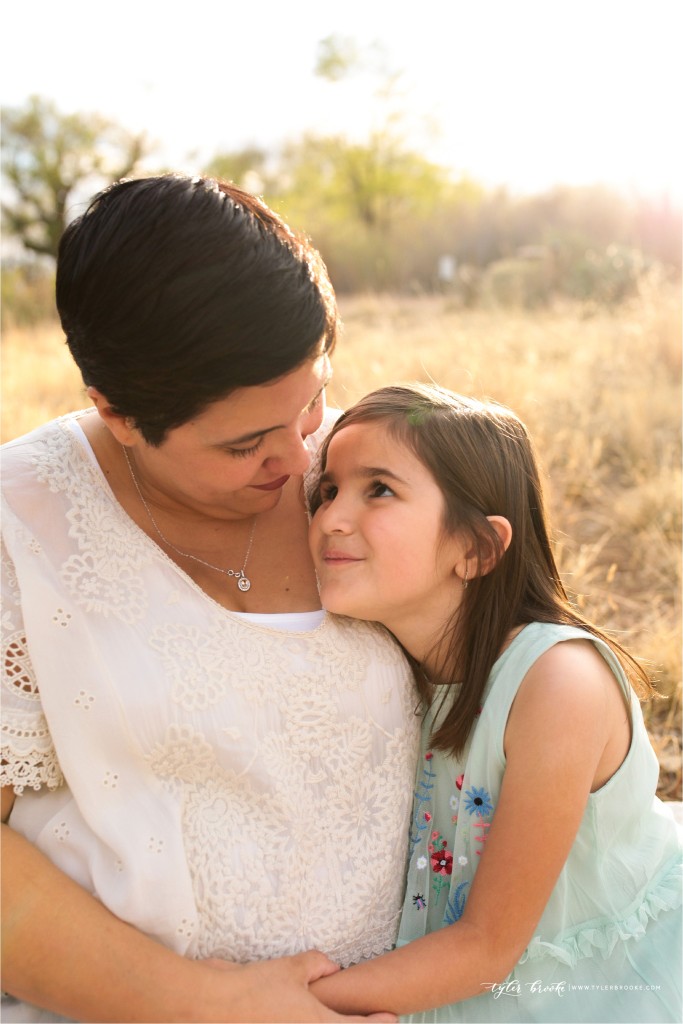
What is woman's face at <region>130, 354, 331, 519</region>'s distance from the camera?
→ 1.60 meters

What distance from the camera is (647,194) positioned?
16.2 metres

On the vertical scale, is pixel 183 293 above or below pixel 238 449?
above

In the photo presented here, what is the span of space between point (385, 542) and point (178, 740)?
552 mm

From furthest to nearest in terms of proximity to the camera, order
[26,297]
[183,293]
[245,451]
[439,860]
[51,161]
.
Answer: [51,161], [26,297], [439,860], [245,451], [183,293]

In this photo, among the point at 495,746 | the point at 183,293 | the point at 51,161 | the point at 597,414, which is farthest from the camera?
the point at 51,161

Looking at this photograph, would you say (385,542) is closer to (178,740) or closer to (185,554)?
(185,554)

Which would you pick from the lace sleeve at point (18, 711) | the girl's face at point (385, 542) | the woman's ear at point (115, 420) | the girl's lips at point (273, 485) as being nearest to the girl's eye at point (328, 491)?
the girl's face at point (385, 542)

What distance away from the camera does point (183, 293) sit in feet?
4.80

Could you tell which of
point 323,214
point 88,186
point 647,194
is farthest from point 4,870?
point 323,214

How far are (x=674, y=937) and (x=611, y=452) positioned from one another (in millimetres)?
3637

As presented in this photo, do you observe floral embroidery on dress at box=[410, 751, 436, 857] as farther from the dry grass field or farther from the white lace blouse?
the dry grass field

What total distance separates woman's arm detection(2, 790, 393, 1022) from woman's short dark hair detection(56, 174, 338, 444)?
30.9 inches

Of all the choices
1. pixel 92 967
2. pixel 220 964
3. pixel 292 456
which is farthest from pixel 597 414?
pixel 92 967

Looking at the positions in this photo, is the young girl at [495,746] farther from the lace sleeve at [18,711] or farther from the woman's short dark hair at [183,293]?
the lace sleeve at [18,711]
